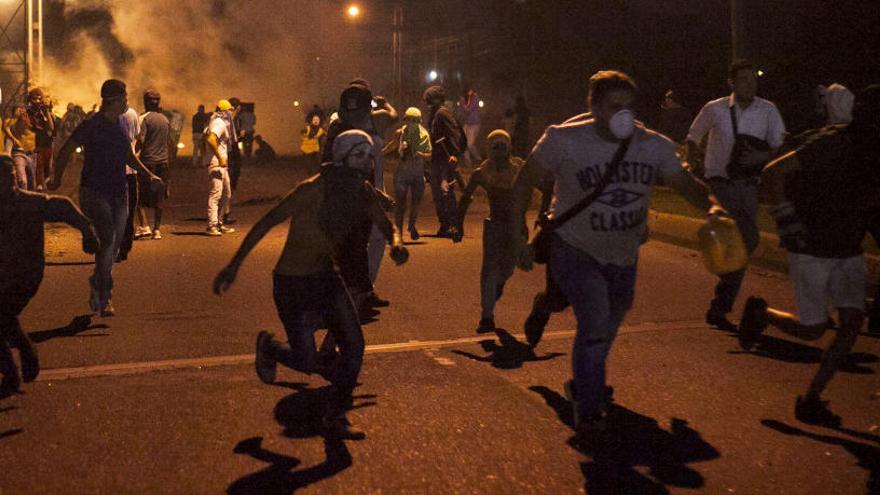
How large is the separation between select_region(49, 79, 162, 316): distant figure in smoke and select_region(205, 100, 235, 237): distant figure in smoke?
5.54 meters

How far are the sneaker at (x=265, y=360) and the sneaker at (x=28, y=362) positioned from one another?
139 centimetres

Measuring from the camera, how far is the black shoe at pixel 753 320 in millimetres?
6105

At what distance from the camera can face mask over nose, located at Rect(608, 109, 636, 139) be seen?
5.09 m

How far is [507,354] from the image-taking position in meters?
7.34

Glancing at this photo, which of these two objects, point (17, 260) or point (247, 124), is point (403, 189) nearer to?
point (17, 260)

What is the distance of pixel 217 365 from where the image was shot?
707 cm

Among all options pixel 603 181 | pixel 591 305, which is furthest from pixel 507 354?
pixel 603 181

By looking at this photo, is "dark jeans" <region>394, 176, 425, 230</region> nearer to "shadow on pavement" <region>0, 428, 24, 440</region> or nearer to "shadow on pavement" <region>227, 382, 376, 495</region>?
"shadow on pavement" <region>227, 382, 376, 495</region>

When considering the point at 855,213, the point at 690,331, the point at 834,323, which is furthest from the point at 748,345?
the point at 834,323

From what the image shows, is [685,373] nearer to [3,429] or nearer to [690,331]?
[690,331]

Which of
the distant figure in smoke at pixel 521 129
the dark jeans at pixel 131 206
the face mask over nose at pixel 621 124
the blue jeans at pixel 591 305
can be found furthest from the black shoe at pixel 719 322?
the distant figure in smoke at pixel 521 129

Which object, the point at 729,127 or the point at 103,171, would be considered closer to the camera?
the point at 729,127

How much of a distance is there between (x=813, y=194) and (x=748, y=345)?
1.04 m

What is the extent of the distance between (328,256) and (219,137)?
364 inches
